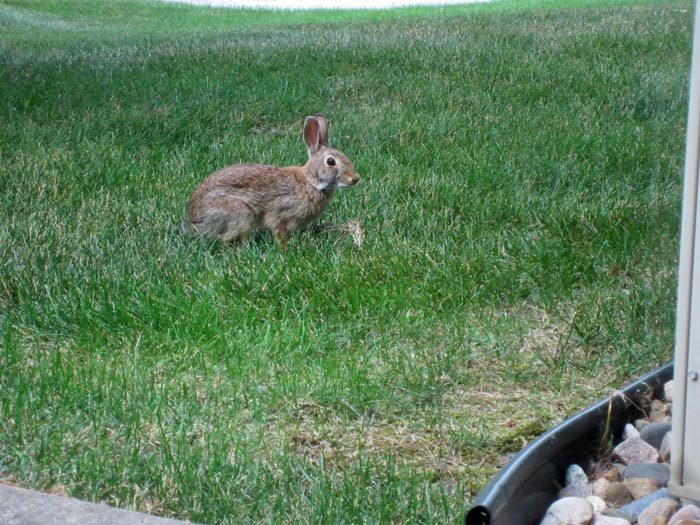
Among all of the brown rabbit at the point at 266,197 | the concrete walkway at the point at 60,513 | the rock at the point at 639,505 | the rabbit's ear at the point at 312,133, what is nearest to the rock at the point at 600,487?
the rock at the point at 639,505

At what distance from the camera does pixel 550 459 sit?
2789mm

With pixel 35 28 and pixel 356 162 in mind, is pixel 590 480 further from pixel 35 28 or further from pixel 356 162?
pixel 35 28

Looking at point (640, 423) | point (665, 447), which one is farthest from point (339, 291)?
point (665, 447)

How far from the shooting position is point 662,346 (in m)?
3.25

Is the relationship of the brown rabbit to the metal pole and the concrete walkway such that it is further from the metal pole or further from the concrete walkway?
the metal pole

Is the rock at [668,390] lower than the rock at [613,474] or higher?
higher

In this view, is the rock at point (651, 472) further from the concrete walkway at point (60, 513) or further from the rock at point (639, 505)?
the concrete walkway at point (60, 513)

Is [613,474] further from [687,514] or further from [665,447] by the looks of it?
[687,514]

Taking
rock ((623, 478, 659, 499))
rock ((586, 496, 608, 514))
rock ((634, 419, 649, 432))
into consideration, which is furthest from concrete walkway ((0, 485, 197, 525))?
rock ((634, 419, 649, 432))

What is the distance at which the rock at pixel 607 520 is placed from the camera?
2.55m

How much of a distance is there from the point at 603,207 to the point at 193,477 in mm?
3170

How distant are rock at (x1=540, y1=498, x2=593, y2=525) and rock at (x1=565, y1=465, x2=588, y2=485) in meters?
0.17

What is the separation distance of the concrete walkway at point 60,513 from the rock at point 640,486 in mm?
1196

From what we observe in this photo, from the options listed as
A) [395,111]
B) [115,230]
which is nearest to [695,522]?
[115,230]
